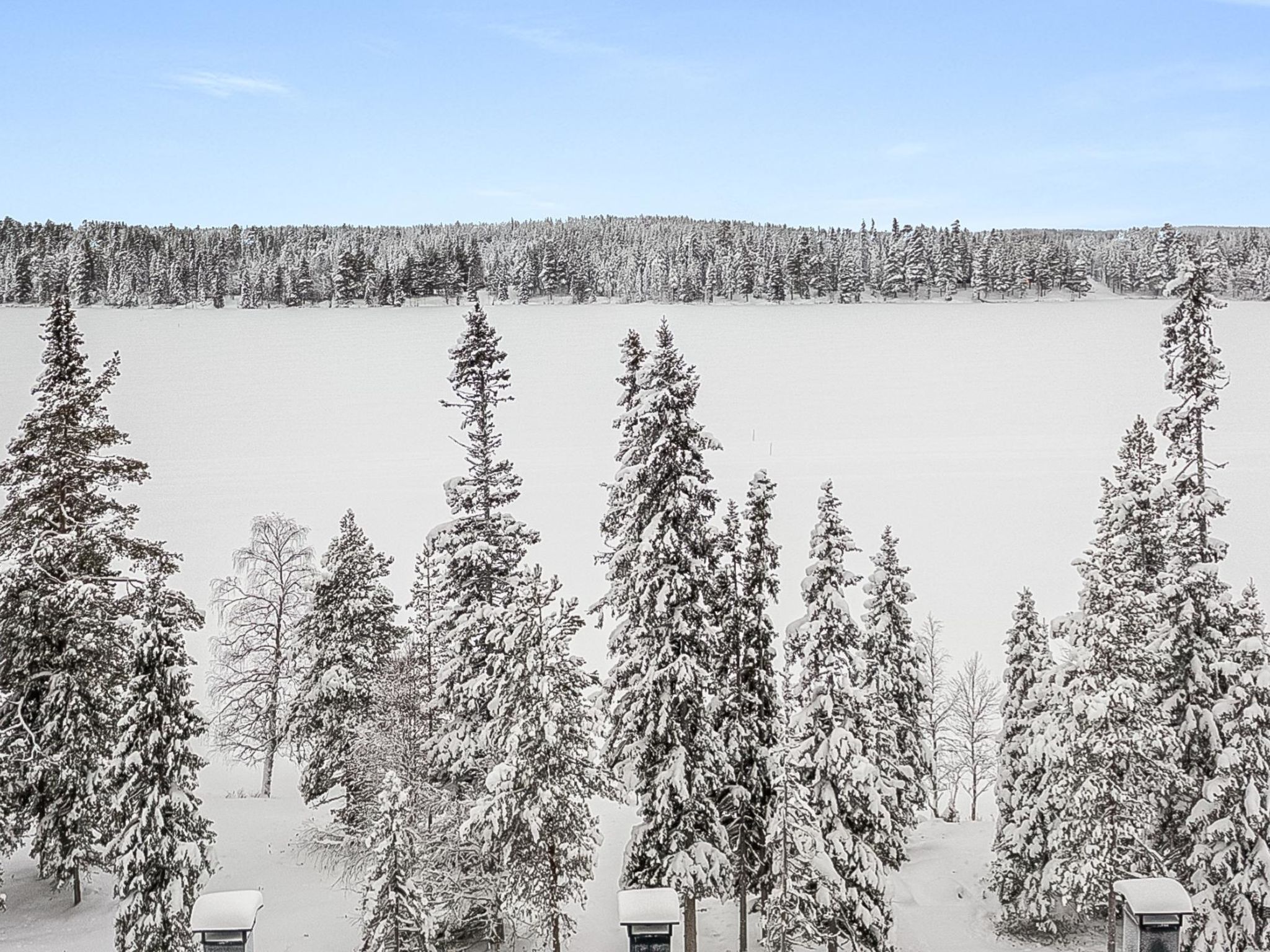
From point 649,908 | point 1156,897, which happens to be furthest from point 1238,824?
point 649,908

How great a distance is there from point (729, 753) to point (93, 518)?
15.8 meters

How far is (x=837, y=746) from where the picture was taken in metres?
19.9

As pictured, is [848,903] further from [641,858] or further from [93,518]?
[93,518]

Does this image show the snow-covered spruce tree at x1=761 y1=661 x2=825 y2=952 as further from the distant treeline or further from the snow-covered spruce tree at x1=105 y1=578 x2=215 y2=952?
the distant treeline

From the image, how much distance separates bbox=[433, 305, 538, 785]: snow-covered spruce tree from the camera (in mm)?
21844

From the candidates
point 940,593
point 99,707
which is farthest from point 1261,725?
point 940,593

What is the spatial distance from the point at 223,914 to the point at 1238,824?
20.9 metres

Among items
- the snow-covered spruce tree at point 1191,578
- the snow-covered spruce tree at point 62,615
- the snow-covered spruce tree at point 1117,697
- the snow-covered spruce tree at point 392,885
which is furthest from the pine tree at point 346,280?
the snow-covered spruce tree at point 1117,697

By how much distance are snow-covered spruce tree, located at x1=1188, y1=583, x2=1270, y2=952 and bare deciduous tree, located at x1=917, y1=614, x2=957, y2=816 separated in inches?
792

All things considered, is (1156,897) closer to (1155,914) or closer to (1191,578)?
(1155,914)

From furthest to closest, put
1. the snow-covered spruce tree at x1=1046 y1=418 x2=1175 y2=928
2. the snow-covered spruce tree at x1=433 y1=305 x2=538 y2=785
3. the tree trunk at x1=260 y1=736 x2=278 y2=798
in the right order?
the tree trunk at x1=260 y1=736 x2=278 y2=798, the snow-covered spruce tree at x1=433 y1=305 x2=538 y2=785, the snow-covered spruce tree at x1=1046 y1=418 x2=1175 y2=928

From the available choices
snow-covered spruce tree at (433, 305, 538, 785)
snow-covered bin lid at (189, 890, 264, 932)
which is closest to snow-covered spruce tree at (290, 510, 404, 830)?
snow-covered spruce tree at (433, 305, 538, 785)

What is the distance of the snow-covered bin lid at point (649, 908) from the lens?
8.46 metres

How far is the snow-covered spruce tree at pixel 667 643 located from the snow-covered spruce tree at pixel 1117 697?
806 centimetres
